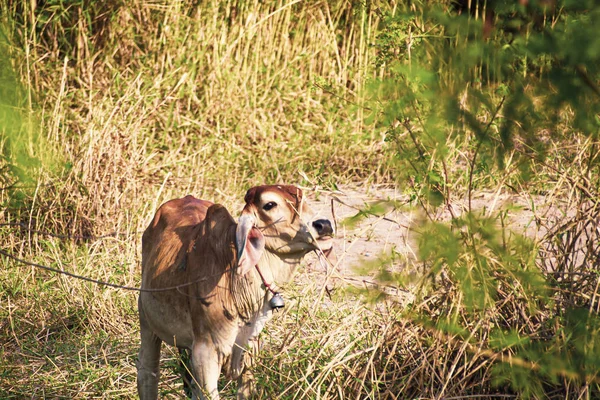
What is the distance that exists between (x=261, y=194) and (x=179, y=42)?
4.49 metres

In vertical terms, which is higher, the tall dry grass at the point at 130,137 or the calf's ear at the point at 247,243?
the calf's ear at the point at 247,243

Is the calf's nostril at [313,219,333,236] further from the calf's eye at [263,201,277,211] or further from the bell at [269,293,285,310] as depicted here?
the bell at [269,293,285,310]

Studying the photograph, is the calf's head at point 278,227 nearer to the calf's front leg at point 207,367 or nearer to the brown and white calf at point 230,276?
the brown and white calf at point 230,276

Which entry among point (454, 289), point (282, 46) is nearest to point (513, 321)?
point (454, 289)

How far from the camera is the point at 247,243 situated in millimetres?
3350

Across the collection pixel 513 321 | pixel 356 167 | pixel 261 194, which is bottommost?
pixel 356 167

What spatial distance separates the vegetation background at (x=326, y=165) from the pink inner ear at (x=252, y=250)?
12.9 inches

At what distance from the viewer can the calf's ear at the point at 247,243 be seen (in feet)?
10.9

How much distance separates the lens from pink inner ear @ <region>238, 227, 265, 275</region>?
334cm

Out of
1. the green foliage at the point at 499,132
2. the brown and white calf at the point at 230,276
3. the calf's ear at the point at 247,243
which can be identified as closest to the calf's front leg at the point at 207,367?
the brown and white calf at the point at 230,276

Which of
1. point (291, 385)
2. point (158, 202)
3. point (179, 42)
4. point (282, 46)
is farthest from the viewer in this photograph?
point (282, 46)

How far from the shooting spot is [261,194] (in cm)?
343

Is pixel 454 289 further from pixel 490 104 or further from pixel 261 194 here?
pixel 490 104

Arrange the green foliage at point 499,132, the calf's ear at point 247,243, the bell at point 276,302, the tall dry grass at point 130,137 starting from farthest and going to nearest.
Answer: the tall dry grass at point 130,137, the bell at point 276,302, the calf's ear at point 247,243, the green foliage at point 499,132
